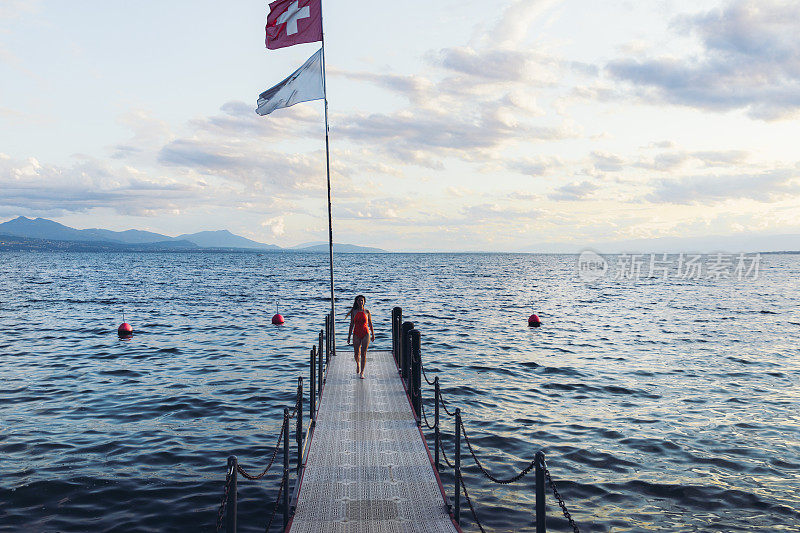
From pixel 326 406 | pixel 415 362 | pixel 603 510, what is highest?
pixel 415 362

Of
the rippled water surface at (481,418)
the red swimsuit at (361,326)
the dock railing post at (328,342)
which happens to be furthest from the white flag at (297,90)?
the rippled water surface at (481,418)

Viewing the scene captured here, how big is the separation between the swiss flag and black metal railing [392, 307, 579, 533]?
906 centimetres

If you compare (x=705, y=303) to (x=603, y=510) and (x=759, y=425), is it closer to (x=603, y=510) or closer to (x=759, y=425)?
(x=759, y=425)

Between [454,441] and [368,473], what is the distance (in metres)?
4.49

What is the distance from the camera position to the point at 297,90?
16.7 meters

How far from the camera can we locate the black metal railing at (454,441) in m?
5.59

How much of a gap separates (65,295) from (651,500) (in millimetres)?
59416

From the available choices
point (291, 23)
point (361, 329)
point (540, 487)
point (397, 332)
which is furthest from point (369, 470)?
point (291, 23)

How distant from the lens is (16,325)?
33688mm

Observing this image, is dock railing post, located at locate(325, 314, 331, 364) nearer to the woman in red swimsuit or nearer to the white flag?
the woman in red swimsuit

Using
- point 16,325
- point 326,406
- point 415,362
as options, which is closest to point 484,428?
point 415,362

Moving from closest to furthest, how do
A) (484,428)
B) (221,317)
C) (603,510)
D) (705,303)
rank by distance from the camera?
(603,510) < (484,428) < (221,317) < (705,303)

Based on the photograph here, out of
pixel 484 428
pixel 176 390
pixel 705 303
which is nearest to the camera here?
pixel 484 428

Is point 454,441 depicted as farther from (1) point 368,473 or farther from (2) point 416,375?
(1) point 368,473
